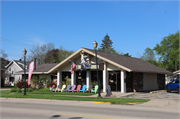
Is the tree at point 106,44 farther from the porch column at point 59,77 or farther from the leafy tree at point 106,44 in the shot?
the porch column at point 59,77

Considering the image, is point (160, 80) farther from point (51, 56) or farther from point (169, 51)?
point (51, 56)

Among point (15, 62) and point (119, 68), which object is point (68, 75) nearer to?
point (119, 68)

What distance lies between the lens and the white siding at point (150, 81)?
26.0m

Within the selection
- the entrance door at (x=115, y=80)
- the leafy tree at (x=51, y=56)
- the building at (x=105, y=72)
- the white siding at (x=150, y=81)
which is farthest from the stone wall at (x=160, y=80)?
the leafy tree at (x=51, y=56)

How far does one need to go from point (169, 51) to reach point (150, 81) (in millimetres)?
33649

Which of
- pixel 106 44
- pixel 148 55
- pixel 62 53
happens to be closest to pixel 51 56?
pixel 62 53

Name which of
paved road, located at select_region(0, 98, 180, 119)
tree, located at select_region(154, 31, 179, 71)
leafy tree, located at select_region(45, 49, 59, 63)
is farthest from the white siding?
leafy tree, located at select_region(45, 49, 59, 63)

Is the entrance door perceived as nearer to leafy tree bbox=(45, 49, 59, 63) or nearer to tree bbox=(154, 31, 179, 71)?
leafy tree bbox=(45, 49, 59, 63)

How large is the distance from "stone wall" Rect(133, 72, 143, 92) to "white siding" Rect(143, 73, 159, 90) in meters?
0.97

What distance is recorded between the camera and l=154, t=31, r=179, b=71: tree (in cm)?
5647

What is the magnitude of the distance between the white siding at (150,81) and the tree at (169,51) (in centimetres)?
3091

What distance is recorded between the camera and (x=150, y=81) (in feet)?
90.3

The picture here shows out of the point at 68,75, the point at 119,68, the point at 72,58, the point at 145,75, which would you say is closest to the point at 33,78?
the point at 68,75

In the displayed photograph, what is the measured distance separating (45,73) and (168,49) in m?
43.7
